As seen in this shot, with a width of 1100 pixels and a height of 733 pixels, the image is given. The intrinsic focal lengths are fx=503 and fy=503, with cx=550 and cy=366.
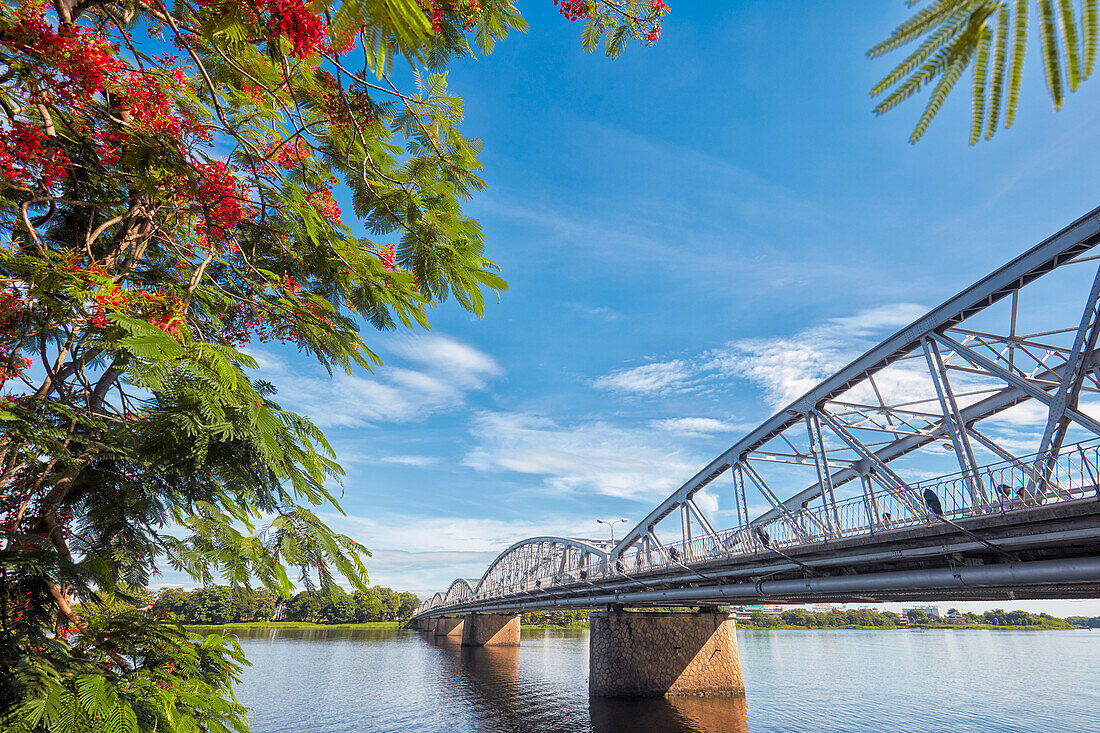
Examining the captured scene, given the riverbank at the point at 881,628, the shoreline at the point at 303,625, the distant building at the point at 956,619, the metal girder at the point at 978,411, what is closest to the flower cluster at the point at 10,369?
the metal girder at the point at 978,411

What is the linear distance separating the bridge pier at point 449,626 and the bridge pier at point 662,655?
69.8 metres

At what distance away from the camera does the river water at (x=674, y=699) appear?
2323 centimetres

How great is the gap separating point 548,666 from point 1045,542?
4363 centimetres

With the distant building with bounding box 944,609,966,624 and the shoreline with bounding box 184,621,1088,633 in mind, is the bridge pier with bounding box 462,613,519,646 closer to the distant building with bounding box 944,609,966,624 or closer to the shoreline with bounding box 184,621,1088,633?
the shoreline with bounding box 184,621,1088,633

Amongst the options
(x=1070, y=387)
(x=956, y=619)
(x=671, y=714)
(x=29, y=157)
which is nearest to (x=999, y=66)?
(x=29, y=157)

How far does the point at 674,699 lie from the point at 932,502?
849 inches

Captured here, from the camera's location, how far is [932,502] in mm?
12781

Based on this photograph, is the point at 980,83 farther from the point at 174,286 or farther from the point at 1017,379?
the point at 1017,379

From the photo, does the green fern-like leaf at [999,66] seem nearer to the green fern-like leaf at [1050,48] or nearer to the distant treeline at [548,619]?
the green fern-like leaf at [1050,48]

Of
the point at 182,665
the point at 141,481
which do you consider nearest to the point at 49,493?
the point at 141,481

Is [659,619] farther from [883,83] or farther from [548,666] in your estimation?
[883,83]

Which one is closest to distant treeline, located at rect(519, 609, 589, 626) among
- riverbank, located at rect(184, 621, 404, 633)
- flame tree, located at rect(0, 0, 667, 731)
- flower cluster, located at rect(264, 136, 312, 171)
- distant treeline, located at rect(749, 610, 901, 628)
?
riverbank, located at rect(184, 621, 404, 633)

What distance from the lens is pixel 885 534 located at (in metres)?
13.5

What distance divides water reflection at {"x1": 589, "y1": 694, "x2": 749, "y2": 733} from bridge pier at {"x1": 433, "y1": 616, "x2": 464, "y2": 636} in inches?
2810
